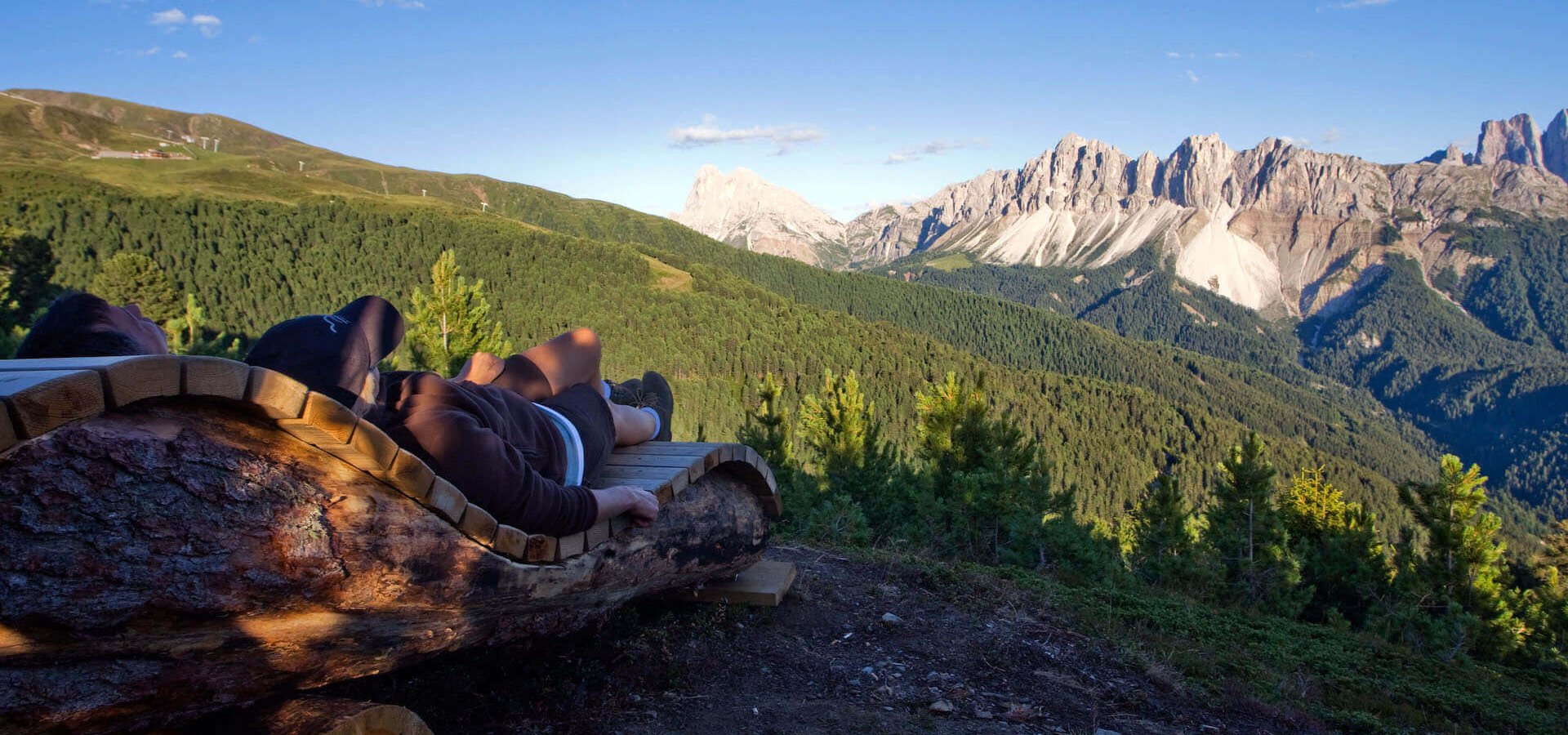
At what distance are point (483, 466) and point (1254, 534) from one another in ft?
66.9

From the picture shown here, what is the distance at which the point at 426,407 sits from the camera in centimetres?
302

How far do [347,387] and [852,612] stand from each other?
12.9 feet

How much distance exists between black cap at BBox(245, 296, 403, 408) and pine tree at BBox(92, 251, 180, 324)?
29066 millimetres

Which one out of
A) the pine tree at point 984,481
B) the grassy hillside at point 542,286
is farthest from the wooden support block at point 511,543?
the grassy hillside at point 542,286

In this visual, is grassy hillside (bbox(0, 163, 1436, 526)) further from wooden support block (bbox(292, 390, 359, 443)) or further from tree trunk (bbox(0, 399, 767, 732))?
wooden support block (bbox(292, 390, 359, 443))

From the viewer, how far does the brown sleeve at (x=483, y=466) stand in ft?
9.51

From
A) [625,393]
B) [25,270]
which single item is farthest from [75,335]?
[25,270]

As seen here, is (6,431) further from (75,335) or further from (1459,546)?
(1459,546)

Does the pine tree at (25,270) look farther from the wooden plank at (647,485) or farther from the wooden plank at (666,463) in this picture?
the wooden plank at (647,485)

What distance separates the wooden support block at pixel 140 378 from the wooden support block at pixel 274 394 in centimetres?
16

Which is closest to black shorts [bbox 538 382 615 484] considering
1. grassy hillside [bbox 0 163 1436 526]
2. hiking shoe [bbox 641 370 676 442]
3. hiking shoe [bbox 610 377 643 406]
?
hiking shoe [bbox 610 377 643 406]

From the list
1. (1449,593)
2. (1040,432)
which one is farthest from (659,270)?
(1449,593)

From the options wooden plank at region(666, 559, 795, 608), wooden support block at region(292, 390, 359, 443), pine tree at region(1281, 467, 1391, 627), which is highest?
wooden support block at region(292, 390, 359, 443)

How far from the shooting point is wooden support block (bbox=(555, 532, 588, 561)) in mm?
3213
